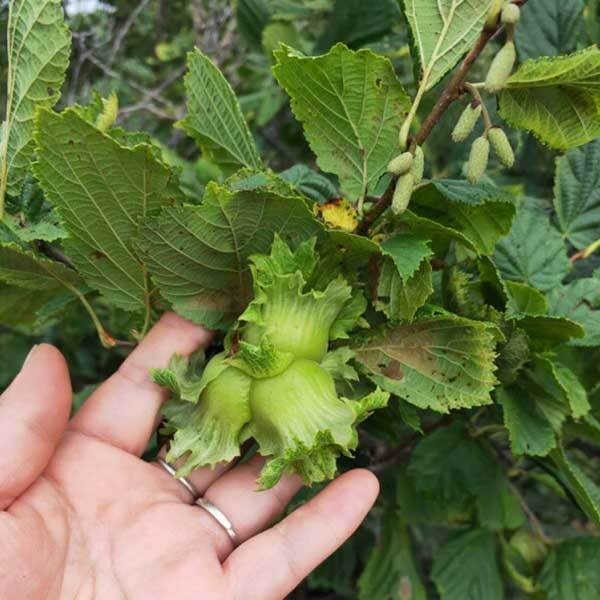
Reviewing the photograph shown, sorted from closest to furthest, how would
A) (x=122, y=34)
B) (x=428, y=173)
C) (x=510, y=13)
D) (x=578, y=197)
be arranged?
(x=510, y=13) → (x=578, y=197) → (x=428, y=173) → (x=122, y=34)

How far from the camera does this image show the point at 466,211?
912mm

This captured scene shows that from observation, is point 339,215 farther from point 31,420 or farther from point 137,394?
point 31,420

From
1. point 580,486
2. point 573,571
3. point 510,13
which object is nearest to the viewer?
point 510,13

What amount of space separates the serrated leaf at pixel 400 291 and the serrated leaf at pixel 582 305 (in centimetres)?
28

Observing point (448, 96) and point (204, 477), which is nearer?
point (448, 96)

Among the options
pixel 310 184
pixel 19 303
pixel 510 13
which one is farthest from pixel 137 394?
pixel 510 13

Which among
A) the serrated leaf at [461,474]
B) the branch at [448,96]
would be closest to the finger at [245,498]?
the serrated leaf at [461,474]

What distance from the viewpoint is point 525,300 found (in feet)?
3.19

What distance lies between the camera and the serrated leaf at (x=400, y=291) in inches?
34.2

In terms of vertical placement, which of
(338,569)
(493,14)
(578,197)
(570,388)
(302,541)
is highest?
(493,14)

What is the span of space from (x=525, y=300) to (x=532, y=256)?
158mm

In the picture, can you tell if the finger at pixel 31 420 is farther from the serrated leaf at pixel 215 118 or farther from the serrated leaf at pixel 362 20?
the serrated leaf at pixel 362 20

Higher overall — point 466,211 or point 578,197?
point 466,211

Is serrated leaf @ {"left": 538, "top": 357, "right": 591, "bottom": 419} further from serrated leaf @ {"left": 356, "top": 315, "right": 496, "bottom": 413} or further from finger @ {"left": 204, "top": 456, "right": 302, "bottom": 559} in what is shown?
finger @ {"left": 204, "top": 456, "right": 302, "bottom": 559}
